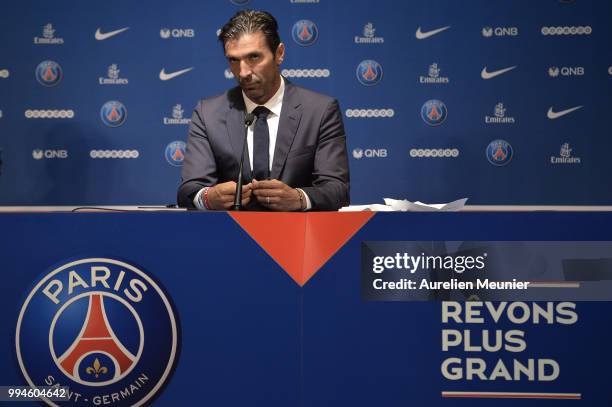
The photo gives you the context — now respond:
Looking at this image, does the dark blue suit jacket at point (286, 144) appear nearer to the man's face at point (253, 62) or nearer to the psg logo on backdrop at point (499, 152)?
the man's face at point (253, 62)

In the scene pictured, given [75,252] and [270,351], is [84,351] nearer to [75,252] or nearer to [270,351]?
[75,252]

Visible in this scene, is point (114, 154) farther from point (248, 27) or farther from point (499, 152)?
point (499, 152)

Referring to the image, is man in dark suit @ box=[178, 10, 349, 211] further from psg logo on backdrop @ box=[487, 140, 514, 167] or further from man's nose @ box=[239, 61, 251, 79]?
psg logo on backdrop @ box=[487, 140, 514, 167]

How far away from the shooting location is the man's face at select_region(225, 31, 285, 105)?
2.39 metres

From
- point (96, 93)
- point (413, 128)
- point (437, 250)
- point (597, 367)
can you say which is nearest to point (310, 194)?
point (437, 250)

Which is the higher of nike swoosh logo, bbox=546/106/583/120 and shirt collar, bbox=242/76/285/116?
nike swoosh logo, bbox=546/106/583/120

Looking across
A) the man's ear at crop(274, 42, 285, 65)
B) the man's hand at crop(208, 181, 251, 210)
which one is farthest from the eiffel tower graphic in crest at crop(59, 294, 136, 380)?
the man's ear at crop(274, 42, 285, 65)

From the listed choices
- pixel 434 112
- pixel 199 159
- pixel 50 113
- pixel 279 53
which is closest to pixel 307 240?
pixel 199 159

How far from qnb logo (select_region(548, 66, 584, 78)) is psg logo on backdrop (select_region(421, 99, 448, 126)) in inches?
27.5

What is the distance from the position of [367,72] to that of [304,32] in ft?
1.56

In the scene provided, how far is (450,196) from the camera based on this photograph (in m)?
4.13

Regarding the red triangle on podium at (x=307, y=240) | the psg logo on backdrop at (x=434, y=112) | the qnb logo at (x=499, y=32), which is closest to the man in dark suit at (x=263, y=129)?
the red triangle on podium at (x=307, y=240)

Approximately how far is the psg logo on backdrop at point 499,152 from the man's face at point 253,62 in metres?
2.07

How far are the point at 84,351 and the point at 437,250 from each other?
0.83 metres
